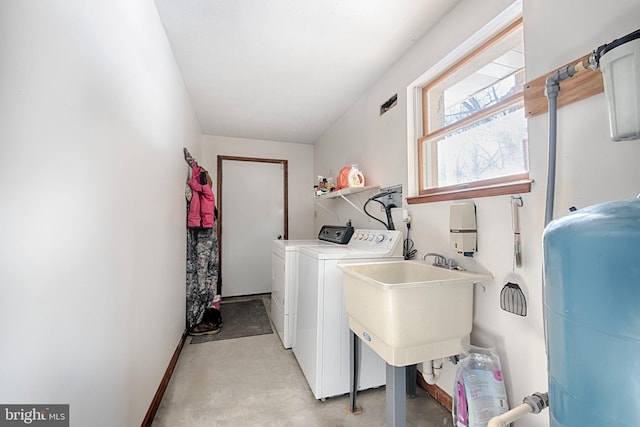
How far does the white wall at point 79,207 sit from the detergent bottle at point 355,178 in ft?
5.01

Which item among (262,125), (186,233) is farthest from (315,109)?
(186,233)

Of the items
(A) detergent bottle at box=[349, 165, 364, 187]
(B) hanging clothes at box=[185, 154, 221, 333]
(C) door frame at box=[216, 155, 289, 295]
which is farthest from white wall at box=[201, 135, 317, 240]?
(A) detergent bottle at box=[349, 165, 364, 187]

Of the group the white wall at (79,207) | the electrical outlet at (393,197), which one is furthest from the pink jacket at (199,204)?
the electrical outlet at (393,197)

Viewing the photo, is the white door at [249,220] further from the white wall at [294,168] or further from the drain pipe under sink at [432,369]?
the drain pipe under sink at [432,369]

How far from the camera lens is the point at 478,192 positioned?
4.38 ft

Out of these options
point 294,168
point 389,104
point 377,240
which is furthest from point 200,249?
point 389,104

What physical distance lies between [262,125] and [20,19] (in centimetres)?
287

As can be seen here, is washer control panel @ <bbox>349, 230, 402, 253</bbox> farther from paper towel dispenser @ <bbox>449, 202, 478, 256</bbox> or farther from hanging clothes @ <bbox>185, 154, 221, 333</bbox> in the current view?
hanging clothes @ <bbox>185, 154, 221, 333</bbox>

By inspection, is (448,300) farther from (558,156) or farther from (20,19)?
(20,19)

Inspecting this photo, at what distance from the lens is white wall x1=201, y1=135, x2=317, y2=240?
3867mm

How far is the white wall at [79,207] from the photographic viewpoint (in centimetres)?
59

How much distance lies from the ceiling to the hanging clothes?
79 centimetres

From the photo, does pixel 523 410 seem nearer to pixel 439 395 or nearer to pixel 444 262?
pixel 444 262
